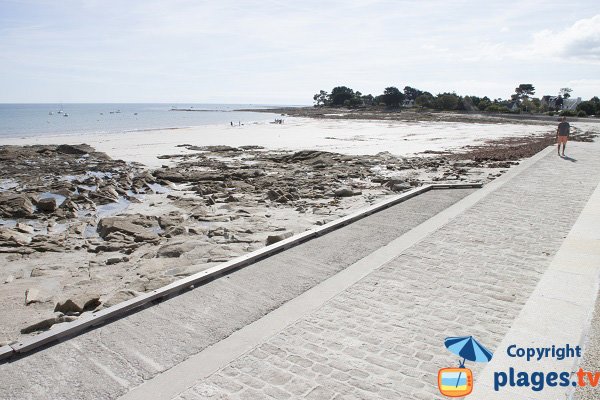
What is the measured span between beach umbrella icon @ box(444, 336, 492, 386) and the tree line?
8523 centimetres

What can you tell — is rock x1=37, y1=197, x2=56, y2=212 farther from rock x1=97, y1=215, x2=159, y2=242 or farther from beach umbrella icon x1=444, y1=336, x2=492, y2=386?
beach umbrella icon x1=444, y1=336, x2=492, y2=386

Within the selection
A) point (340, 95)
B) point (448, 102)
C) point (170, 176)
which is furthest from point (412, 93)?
point (170, 176)

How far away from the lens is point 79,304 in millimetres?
6062

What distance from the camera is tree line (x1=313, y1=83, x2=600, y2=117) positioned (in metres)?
90.7

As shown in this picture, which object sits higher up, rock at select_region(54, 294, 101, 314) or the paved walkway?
the paved walkway

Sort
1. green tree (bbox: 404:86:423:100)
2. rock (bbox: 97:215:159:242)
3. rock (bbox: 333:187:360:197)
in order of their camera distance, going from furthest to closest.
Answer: green tree (bbox: 404:86:423:100)
rock (bbox: 333:187:360:197)
rock (bbox: 97:215:159:242)

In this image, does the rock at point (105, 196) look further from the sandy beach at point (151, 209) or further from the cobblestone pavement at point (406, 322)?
the cobblestone pavement at point (406, 322)

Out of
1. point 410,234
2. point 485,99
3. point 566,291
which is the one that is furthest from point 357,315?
point 485,99

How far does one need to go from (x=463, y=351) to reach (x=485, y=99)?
11994cm

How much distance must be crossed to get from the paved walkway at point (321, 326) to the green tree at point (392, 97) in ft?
408

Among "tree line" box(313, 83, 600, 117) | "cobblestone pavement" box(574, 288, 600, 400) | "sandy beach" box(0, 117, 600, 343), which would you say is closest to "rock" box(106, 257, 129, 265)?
"sandy beach" box(0, 117, 600, 343)

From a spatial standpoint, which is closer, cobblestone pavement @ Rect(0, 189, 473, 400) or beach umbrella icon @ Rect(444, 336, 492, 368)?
cobblestone pavement @ Rect(0, 189, 473, 400)

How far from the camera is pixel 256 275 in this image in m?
6.50

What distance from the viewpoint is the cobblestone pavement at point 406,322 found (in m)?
3.90
